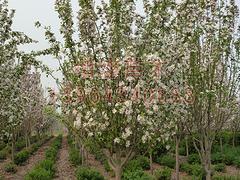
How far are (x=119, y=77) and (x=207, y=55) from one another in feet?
14.1

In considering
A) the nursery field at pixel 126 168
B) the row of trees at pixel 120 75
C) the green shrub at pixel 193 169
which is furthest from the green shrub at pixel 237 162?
the row of trees at pixel 120 75

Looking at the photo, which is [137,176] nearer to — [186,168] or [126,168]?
[126,168]

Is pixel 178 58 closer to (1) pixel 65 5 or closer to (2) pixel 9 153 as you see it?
(1) pixel 65 5

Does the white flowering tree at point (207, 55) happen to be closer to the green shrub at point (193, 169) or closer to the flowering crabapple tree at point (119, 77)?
the flowering crabapple tree at point (119, 77)

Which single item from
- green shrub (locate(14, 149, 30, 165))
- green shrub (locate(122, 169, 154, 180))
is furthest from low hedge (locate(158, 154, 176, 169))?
green shrub (locate(14, 149, 30, 165))

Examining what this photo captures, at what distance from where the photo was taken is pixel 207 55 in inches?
414

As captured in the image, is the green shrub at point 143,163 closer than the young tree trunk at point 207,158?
No

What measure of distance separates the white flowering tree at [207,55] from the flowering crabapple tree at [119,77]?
2059 mm

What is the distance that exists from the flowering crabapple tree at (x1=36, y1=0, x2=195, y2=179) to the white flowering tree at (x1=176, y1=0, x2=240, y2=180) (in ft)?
6.75

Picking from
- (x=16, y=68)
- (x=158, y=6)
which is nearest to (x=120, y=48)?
(x=158, y=6)

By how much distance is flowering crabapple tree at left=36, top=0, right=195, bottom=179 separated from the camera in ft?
22.6

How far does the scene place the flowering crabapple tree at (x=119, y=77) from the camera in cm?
690

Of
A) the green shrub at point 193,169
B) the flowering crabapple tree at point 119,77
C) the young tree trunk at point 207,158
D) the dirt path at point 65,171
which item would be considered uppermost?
the flowering crabapple tree at point 119,77

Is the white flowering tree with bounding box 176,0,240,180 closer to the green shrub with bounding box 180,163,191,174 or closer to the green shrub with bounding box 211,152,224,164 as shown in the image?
the green shrub with bounding box 180,163,191,174
